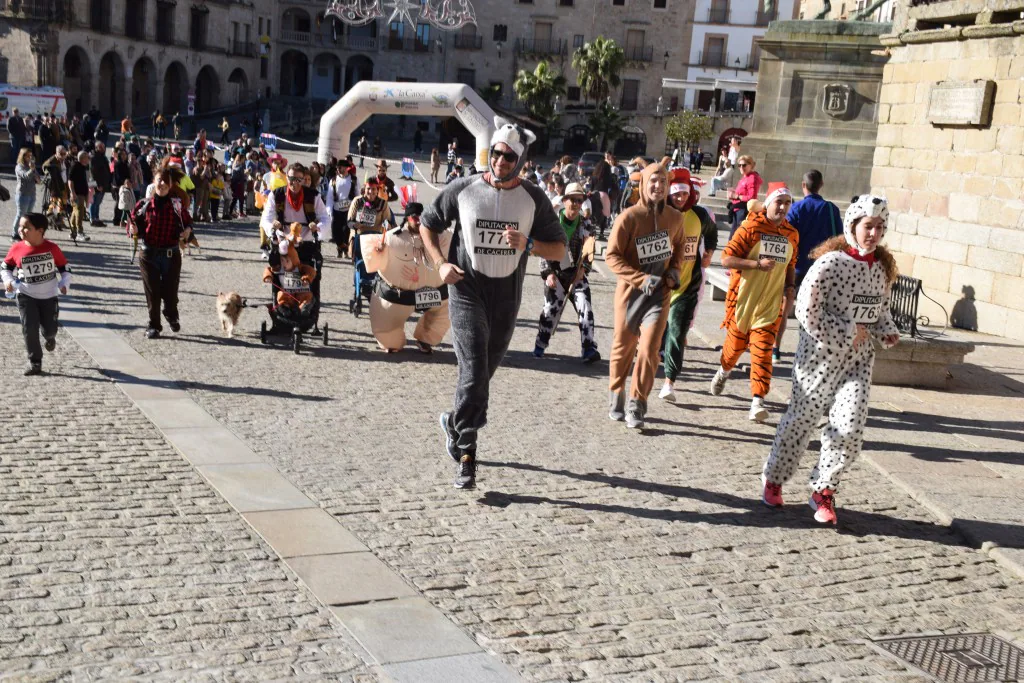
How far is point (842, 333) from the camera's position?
21.1ft

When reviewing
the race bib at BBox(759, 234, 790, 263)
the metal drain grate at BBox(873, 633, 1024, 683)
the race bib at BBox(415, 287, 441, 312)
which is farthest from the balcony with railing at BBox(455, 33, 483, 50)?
the metal drain grate at BBox(873, 633, 1024, 683)

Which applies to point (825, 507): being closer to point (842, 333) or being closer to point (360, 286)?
point (842, 333)

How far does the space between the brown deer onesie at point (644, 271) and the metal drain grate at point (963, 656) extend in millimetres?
3601

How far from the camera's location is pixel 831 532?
21.2 feet

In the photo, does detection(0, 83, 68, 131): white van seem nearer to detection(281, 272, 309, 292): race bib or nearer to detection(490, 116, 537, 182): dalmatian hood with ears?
detection(281, 272, 309, 292): race bib

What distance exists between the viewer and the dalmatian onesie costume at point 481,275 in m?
6.78

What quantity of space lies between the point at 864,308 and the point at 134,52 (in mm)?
63502

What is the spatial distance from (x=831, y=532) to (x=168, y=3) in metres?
66.6

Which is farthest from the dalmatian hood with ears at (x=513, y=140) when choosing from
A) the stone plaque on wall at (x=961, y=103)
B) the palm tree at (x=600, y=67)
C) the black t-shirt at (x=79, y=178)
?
the palm tree at (x=600, y=67)

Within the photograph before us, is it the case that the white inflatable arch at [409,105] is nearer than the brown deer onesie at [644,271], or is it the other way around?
the brown deer onesie at [644,271]

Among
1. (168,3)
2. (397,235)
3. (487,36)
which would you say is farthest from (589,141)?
(397,235)

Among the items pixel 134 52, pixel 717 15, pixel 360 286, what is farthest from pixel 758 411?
pixel 717 15

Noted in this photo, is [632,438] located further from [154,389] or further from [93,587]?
[93,587]

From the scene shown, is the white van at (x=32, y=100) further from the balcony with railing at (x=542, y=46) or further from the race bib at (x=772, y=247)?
the balcony with railing at (x=542, y=46)
